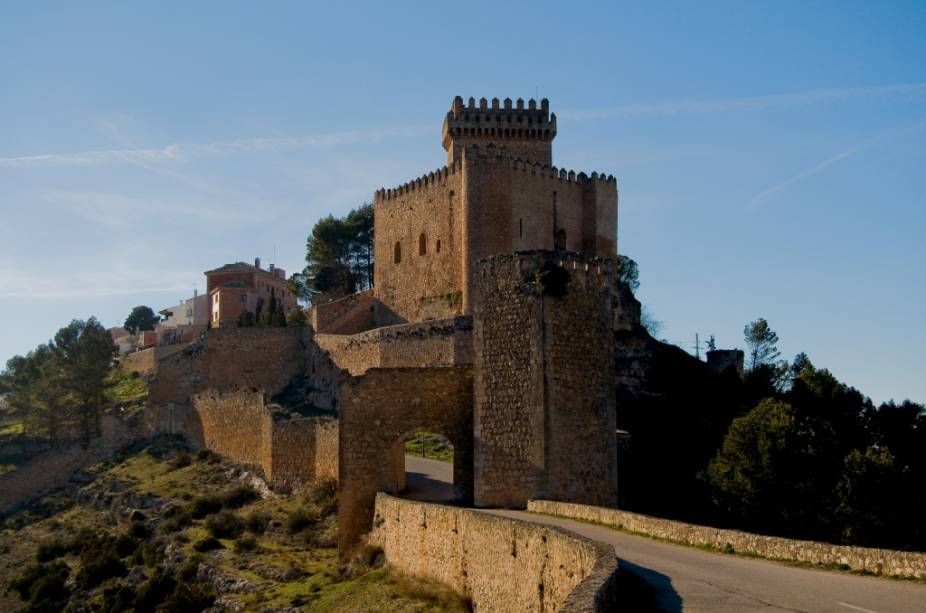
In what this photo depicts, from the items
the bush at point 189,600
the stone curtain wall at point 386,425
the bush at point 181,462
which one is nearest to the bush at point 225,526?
the bush at point 189,600

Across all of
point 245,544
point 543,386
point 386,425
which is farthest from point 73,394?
point 543,386

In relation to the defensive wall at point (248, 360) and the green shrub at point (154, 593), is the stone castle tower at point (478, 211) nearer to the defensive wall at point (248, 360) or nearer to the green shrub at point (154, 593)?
the defensive wall at point (248, 360)

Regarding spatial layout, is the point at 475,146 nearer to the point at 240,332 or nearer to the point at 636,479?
the point at 240,332

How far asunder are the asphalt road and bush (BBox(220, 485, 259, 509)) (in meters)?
18.5

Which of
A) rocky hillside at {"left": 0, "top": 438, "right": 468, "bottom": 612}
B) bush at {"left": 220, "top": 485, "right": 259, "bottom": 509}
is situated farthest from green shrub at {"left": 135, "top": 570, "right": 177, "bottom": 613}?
bush at {"left": 220, "top": 485, "right": 259, "bottom": 509}

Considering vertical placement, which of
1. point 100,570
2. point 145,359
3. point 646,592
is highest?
point 145,359

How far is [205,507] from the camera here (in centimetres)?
3256

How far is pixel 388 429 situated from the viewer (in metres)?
23.8

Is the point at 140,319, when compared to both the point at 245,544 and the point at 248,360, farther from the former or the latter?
the point at 245,544

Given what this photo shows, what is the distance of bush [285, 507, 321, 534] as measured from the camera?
89.1 ft

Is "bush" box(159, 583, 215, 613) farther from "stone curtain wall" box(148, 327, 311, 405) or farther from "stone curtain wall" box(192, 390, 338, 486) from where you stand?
"stone curtain wall" box(148, 327, 311, 405)

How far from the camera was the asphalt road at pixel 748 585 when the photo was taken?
36.8ft

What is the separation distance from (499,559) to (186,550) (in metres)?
16.1

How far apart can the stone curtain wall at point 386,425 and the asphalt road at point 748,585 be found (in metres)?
8.30
